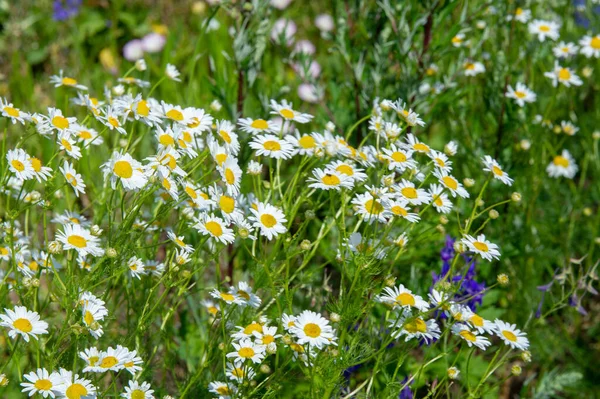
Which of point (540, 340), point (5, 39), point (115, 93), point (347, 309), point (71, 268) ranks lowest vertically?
point (540, 340)

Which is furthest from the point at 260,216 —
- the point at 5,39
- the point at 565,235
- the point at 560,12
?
the point at 5,39

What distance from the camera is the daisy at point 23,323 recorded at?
4.20 ft

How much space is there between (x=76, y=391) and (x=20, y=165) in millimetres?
408

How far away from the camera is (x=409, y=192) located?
4.79 ft

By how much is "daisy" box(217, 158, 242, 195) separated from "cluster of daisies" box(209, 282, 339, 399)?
194 mm

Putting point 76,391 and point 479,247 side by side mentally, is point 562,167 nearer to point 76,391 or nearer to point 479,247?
point 479,247

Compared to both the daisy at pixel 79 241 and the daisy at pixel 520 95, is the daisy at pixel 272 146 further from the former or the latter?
the daisy at pixel 520 95

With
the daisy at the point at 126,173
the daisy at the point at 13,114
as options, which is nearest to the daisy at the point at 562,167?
the daisy at the point at 126,173

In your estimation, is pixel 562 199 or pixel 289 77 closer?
pixel 562 199

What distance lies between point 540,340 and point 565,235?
0.36 meters

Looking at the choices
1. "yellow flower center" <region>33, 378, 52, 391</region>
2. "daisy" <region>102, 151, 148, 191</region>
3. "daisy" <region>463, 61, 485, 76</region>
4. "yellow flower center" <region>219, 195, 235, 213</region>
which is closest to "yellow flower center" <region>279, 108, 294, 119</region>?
"yellow flower center" <region>219, 195, 235, 213</region>

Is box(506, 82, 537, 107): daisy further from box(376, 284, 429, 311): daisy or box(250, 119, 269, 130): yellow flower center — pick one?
box(376, 284, 429, 311): daisy

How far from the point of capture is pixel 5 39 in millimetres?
3773

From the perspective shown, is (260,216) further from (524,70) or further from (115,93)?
(524,70)
